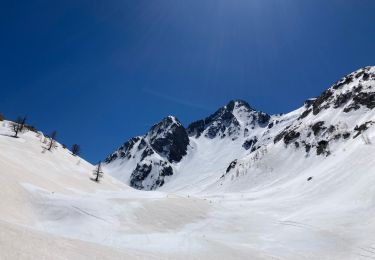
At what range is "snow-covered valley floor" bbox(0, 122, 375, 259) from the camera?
57.1 feet

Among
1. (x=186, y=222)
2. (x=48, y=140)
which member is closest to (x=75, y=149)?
(x=48, y=140)

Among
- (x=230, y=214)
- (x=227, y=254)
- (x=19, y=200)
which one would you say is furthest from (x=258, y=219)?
(x=19, y=200)

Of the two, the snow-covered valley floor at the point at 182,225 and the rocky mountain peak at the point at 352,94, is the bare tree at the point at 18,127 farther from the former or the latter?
the rocky mountain peak at the point at 352,94

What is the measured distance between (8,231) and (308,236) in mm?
18879

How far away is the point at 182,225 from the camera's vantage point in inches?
1118

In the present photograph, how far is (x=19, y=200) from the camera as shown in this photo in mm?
25594

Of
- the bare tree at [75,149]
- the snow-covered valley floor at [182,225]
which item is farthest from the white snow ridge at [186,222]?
the bare tree at [75,149]

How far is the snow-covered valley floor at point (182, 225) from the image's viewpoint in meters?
17.4

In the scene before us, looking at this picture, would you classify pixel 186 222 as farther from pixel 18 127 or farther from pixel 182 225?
pixel 18 127

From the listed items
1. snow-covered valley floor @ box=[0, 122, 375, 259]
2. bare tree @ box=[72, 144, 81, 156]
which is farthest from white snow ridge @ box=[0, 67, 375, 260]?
bare tree @ box=[72, 144, 81, 156]

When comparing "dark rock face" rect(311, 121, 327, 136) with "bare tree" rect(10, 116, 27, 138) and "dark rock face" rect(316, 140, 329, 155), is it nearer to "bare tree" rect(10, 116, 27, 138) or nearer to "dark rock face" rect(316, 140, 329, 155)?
"dark rock face" rect(316, 140, 329, 155)

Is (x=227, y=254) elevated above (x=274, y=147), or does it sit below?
below

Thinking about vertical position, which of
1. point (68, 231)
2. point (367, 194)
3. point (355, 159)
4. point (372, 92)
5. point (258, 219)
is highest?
point (372, 92)

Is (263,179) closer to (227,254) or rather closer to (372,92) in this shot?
(372,92)
